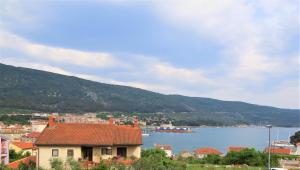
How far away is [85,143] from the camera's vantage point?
74.7 ft

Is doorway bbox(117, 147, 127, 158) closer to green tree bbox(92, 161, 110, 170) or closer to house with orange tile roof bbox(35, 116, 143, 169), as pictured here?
house with orange tile roof bbox(35, 116, 143, 169)

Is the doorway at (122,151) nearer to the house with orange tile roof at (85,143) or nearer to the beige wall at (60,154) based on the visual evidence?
the house with orange tile roof at (85,143)

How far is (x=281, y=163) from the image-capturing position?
34.0 m

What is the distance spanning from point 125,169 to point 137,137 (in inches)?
246

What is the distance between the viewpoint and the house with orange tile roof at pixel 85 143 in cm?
2281

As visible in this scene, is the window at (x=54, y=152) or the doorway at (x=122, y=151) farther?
the doorway at (x=122, y=151)

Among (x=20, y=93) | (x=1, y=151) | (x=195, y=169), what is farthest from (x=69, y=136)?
(x=20, y=93)

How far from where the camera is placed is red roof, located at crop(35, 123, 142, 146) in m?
22.9

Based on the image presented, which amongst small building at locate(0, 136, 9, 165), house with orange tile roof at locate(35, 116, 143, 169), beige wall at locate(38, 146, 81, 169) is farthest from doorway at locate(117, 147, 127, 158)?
small building at locate(0, 136, 9, 165)

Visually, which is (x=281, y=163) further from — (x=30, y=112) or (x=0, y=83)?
(x=0, y=83)

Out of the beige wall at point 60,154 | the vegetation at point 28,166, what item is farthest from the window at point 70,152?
the vegetation at point 28,166

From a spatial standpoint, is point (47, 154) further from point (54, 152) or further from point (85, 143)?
point (85, 143)

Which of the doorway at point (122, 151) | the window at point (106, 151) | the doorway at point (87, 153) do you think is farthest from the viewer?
the doorway at point (122, 151)

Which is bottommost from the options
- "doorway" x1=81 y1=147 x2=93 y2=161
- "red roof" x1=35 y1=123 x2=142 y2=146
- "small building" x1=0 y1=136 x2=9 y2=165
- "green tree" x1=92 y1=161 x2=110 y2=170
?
"small building" x1=0 y1=136 x2=9 y2=165
